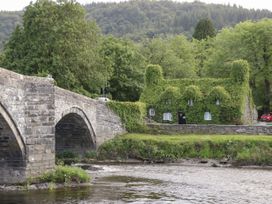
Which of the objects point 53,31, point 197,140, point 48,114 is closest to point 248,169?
point 197,140

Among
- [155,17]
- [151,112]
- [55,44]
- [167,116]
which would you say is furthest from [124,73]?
[155,17]

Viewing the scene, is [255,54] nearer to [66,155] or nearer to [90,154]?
[90,154]

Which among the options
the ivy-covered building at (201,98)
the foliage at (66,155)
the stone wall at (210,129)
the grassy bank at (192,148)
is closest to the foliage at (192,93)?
the ivy-covered building at (201,98)

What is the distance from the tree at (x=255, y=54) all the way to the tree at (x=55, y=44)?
64.2ft

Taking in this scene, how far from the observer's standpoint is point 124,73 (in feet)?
211

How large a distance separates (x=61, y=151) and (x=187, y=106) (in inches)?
632

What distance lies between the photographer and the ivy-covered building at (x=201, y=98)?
5116cm

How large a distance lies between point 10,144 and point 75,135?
14833 millimetres

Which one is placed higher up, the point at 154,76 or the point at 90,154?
the point at 154,76

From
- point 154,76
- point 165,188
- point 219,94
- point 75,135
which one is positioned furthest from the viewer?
point 154,76

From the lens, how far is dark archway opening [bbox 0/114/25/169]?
25.7m

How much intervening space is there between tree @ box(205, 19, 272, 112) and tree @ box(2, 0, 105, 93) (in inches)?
770

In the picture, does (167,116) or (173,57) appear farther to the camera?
(173,57)

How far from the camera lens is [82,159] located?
4038 cm
